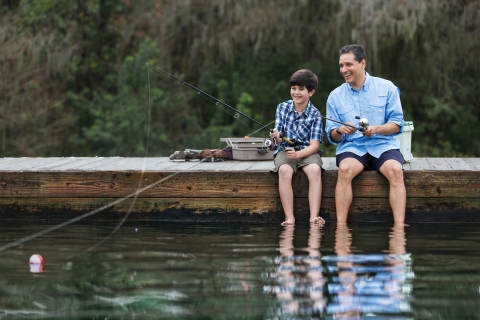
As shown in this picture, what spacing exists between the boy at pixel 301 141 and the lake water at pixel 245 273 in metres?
0.23

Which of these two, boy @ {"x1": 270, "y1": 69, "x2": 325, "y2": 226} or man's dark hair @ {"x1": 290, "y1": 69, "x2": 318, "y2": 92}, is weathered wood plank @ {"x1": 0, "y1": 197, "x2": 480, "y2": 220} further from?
man's dark hair @ {"x1": 290, "y1": 69, "x2": 318, "y2": 92}

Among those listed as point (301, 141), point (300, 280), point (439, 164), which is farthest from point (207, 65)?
point (300, 280)

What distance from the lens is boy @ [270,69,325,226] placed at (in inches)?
276

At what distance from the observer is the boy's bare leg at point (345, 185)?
6.98 meters

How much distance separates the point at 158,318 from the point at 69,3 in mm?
15954

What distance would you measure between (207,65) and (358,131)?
11951mm

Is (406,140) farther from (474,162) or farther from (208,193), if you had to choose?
(208,193)

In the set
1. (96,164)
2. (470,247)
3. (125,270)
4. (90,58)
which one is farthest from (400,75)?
(125,270)

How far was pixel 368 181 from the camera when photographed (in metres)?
7.20

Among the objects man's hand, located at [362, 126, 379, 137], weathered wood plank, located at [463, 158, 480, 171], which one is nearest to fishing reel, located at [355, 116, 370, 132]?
man's hand, located at [362, 126, 379, 137]

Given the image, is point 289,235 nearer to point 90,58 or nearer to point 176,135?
point 176,135

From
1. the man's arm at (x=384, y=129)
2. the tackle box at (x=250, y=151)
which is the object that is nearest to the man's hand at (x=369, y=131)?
the man's arm at (x=384, y=129)

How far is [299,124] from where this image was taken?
707 centimetres

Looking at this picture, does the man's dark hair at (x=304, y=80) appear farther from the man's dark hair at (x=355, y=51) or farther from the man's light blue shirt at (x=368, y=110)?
the man's dark hair at (x=355, y=51)
